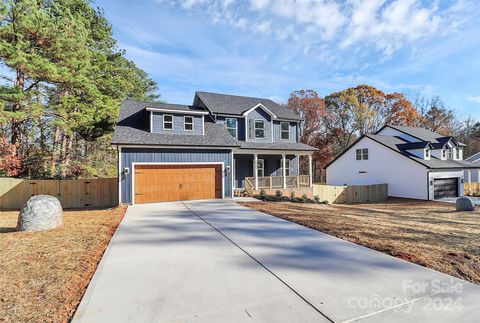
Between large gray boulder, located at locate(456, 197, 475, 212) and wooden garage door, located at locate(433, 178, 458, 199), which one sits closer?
large gray boulder, located at locate(456, 197, 475, 212)

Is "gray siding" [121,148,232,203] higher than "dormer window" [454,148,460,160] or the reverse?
the reverse

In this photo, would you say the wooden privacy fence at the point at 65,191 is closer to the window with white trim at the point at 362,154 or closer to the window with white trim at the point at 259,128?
the window with white trim at the point at 259,128

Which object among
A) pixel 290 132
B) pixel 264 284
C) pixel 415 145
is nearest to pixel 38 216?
pixel 264 284

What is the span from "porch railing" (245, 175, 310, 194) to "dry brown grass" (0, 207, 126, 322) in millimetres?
11481

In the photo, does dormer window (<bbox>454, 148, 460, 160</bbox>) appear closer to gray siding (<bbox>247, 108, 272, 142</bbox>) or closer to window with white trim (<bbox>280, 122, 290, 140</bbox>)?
window with white trim (<bbox>280, 122, 290, 140</bbox>)

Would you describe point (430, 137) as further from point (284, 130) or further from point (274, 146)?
point (274, 146)

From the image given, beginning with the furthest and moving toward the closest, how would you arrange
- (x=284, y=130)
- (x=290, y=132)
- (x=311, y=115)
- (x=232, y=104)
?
(x=311, y=115) → (x=290, y=132) → (x=284, y=130) → (x=232, y=104)

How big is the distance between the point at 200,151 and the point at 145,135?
9.98 feet

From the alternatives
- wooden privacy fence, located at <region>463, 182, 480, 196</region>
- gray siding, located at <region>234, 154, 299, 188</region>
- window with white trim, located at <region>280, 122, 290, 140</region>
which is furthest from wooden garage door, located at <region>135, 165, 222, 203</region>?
wooden privacy fence, located at <region>463, 182, 480, 196</region>

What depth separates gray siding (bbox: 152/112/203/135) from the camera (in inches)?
587

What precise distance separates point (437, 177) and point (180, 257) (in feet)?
78.8

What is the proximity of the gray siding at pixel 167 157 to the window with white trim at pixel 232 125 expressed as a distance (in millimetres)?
4285

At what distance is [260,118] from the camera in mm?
20219

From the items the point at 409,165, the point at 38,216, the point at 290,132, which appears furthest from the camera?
the point at 409,165
